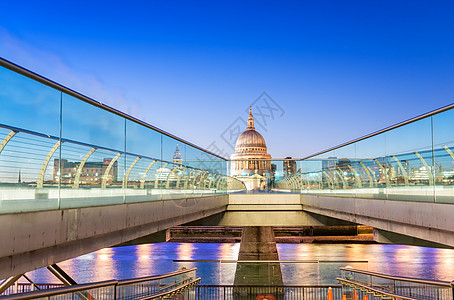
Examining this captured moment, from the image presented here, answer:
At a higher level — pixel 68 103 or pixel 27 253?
pixel 68 103

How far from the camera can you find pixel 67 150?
5.55 meters

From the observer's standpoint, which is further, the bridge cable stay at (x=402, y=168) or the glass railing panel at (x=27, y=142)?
the bridge cable stay at (x=402, y=168)

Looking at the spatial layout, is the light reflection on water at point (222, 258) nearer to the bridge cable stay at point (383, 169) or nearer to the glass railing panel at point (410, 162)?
the bridge cable stay at point (383, 169)

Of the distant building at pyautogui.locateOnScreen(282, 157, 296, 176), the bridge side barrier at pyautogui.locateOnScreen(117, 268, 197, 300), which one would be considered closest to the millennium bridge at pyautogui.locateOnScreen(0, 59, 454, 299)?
the bridge side barrier at pyautogui.locateOnScreen(117, 268, 197, 300)

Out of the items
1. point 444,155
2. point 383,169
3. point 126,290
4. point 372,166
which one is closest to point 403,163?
point 383,169

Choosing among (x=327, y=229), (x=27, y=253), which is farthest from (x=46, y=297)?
(x=327, y=229)

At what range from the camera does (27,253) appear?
454 cm

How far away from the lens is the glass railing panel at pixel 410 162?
7.36m

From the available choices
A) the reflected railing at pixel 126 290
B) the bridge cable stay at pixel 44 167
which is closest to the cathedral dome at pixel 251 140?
the reflected railing at pixel 126 290

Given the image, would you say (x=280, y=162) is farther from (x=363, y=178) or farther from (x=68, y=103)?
(x=68, y=103)

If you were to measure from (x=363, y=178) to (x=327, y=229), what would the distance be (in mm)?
63849

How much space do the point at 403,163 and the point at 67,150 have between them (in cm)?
606

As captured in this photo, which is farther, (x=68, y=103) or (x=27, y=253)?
(x=68, y=103)

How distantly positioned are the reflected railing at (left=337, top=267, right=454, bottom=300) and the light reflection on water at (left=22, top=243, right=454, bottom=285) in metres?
22.8
